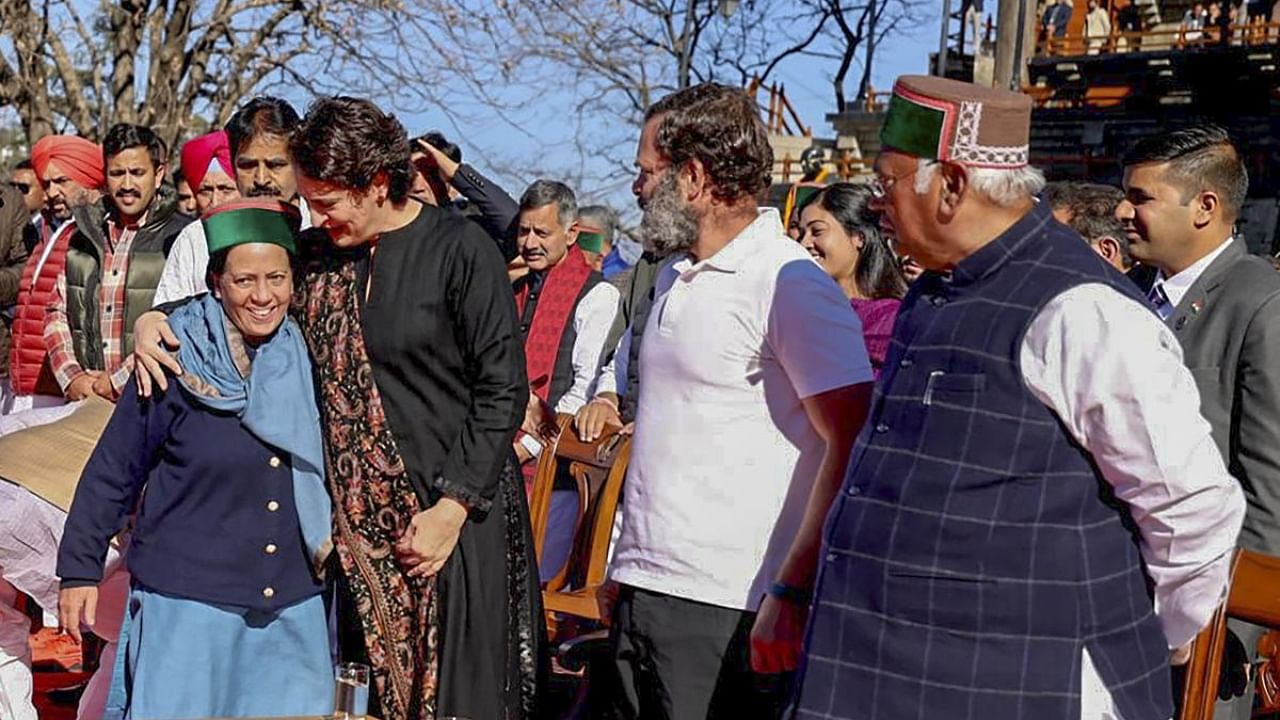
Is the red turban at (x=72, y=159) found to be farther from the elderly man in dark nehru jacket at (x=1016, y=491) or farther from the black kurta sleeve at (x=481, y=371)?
the elderly man in dark nehru jacket at (x=1016, y=491)

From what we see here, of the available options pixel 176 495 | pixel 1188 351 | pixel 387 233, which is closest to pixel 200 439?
pixel 176 495

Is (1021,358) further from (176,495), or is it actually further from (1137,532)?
(176,495)

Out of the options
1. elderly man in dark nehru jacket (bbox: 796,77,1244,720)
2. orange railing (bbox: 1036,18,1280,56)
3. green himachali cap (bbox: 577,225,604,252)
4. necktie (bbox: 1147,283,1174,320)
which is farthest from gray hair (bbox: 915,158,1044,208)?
orange railing (bbox: 1036,18,1280,56)

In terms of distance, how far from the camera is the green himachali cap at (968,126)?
93.5 inches

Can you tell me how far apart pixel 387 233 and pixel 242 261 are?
327 millimetres

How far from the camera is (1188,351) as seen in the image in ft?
11.1

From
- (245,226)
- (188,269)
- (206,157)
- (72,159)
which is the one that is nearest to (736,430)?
(245,226)

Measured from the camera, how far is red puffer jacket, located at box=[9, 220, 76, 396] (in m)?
5.80

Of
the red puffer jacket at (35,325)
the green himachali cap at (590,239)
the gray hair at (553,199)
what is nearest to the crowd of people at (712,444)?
the red puffer jacket at (35,325)

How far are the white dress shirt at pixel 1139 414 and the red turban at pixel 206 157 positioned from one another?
112 inches

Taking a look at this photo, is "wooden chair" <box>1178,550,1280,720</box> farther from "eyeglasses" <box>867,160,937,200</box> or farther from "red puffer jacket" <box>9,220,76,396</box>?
"red puffer jacket" <box>9,220,76,396</box>

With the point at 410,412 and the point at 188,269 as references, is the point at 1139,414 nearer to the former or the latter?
the point at 410,412

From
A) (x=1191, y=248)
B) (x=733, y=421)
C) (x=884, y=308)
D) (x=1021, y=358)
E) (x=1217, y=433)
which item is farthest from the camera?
(x=884, y=308)

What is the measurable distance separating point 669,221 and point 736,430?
0.43m
